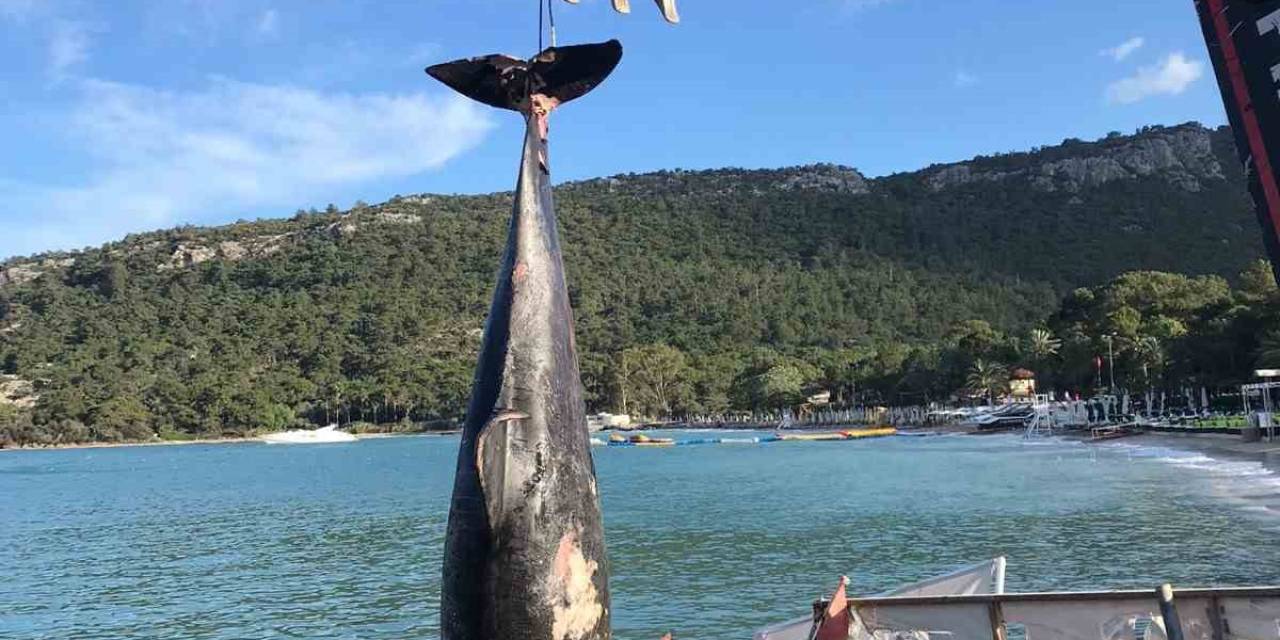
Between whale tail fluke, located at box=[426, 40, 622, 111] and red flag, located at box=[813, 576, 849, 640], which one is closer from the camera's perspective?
whale tail fluke, located at box=[426, 40, 622, 111]

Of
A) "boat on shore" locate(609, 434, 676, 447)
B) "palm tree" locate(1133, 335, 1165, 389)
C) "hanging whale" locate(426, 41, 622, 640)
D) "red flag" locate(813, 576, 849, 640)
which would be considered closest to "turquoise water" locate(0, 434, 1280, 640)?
"red flag" locate(813, 576, 849, 640)

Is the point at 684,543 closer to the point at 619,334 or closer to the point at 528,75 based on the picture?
the point at 528,75

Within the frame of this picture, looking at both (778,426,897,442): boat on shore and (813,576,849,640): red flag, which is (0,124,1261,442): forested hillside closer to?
(778,426,897,442): boat on shore

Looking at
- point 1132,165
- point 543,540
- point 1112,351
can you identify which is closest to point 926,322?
point 1132,165

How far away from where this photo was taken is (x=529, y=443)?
14.5 feet

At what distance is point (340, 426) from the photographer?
166500 millimetres

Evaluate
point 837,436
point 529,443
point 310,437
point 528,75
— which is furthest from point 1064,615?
point 310,437

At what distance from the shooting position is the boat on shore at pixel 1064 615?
596 cm

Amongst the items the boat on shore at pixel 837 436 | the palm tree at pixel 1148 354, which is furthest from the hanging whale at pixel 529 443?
the boat on shore at pixel 837 436

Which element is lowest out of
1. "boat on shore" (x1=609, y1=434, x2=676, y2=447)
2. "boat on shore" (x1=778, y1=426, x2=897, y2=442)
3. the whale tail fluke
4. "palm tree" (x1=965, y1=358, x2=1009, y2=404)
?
the whale tail fluke

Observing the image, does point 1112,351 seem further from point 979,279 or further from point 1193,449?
point 979,279

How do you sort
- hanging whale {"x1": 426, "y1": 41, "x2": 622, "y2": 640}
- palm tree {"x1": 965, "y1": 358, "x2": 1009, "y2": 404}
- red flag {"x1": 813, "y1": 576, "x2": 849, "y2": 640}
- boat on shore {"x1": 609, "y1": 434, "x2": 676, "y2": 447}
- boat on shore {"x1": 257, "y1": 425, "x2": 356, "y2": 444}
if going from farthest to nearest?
boat on shore {"x1": 257, "y1": 425, "x2": 356, "y2": 444}
palm tree {"x1": 965, "y1": 358, "x2": 1009, "y2": 404}
boat on shore {"x1": 609, "y1": 434, "x2": 676, "y2": 447}
red flag {"x1": 813, "y1": 576, "x2": 849, "y2": 640}
hanging whale {"x1": 426, "y1": 41, "x2": 622, "y2": 640}

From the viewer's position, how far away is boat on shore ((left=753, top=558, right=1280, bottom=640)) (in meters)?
5.96

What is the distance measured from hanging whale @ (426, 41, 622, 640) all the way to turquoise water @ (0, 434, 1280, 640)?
40.9 ft
